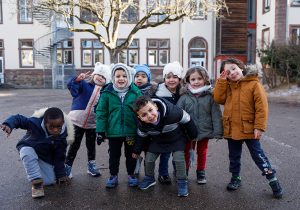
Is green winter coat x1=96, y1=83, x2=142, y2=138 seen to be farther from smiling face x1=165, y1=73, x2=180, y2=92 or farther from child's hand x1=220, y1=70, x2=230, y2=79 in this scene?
child's hand x1=220, y1=70, x2=230, y2=79

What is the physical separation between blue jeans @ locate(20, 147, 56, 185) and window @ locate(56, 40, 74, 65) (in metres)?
30.2

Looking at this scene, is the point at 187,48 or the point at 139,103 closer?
the point at 139,103

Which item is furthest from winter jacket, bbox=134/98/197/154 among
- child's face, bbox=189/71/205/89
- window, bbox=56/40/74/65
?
window, bbox=56/40/74/65

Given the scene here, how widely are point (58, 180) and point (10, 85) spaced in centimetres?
3028

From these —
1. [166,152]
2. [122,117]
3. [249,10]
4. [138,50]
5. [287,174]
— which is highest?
[249,10]

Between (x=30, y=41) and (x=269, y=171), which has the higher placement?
(x=30, y=41)

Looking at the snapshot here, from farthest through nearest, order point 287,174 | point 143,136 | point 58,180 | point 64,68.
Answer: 1. point 64,68
2. point 287,174
3. point 58,180
4. point 143,136

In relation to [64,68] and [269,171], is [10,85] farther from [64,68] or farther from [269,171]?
[269,171]

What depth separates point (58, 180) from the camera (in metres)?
4.80

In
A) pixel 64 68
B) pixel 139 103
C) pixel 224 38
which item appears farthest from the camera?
pixel 64 68

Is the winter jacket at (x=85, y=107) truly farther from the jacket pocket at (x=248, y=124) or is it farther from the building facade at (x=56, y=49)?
the building facade at (x=56, y=49)

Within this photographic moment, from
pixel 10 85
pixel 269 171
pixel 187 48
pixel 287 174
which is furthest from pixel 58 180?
pixel 10 85

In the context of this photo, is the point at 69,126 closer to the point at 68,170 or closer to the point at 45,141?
the point at 45,141

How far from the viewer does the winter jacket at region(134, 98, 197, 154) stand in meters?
4.28
